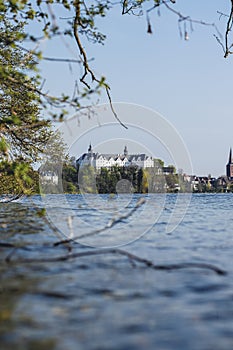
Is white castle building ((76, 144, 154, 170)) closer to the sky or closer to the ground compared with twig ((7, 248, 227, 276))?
closer to the sky

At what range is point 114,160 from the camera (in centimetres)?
4809

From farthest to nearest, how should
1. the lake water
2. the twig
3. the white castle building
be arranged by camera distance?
the white castle building
the twig
the lake water

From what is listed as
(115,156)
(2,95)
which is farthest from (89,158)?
(2,95)

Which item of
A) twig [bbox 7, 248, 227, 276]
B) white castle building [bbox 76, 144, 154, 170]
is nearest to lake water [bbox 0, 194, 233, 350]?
twig [bbox 7, 248, 227, 276]

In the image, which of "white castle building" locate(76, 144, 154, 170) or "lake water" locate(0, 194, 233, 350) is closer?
"lake water" locate(0, 194, 233, 350)

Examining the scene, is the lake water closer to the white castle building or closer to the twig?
the twig

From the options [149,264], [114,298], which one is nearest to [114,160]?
[149,264]

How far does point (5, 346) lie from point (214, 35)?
8.84 m

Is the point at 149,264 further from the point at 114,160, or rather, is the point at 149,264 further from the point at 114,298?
the point at 114,160

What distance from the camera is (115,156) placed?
50656mm

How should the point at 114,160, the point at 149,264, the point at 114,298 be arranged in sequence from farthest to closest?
the point at 114,160 → the point at 149,264 → the point at 114,298

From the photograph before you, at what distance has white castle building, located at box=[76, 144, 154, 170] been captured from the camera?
3906cm

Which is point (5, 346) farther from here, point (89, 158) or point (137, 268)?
point (89, 158)

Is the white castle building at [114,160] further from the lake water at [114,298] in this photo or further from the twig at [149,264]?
the twig at [149,264]
